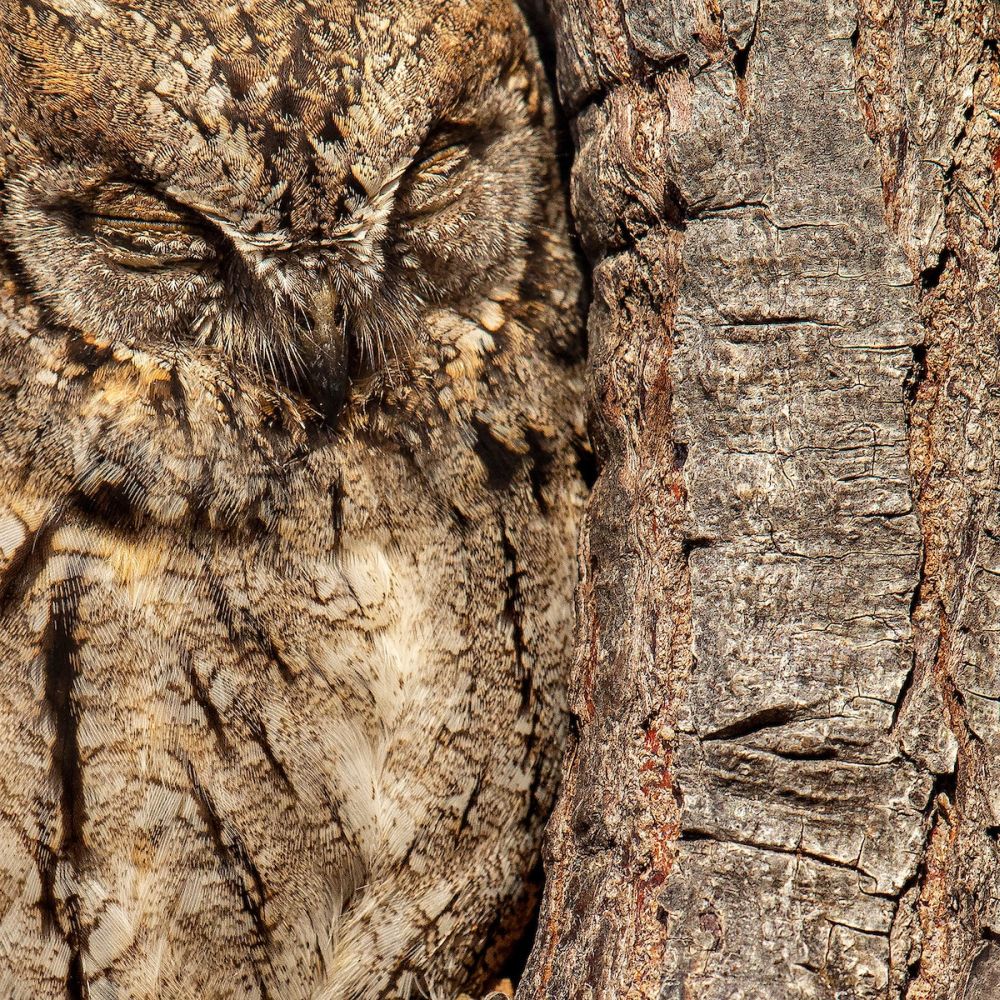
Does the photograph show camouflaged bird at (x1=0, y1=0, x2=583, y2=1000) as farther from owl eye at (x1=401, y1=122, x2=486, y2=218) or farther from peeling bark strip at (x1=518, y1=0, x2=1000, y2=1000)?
peeling bark strip at (x1=518, y1=0, x2=1000, y2=1000)

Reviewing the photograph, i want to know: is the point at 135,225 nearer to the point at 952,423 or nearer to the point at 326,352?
the point at 326,352

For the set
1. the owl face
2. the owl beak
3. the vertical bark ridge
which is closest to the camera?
the vertical bark ridge

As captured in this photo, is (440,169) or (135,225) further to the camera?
(440,169)

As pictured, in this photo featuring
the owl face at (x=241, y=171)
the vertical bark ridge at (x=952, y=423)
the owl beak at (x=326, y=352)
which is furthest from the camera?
the owl beak at (x=326, y=352)

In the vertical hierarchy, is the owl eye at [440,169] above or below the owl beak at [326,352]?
above

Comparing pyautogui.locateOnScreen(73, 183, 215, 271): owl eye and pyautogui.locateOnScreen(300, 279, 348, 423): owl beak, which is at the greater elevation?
pyautogui.locateOnScreen(73, 183, 215, 271): owl eye

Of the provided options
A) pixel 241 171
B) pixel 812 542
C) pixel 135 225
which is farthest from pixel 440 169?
pixel 812 542

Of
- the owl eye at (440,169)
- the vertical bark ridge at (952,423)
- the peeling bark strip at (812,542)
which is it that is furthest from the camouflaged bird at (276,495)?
the vertical bark ridge at (952,423)

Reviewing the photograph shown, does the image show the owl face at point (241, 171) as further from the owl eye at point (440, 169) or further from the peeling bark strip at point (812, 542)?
the peeling bark strip at point (812, 542)

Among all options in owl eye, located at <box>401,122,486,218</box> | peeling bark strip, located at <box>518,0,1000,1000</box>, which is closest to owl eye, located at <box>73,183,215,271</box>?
owl eye, located at <box>401,122,486,218</box>
